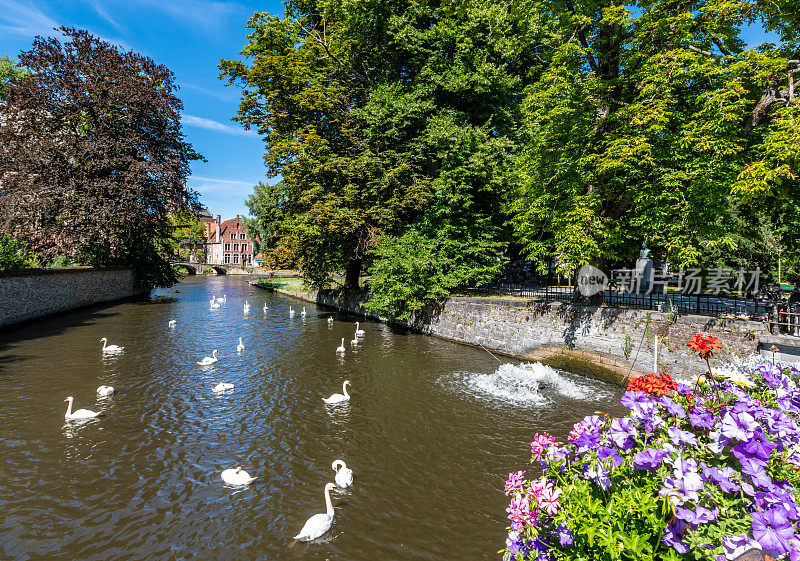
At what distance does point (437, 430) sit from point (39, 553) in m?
8.21

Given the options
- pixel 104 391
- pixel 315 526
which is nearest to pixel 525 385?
pixel 315 526

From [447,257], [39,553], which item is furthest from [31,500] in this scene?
[447,257]

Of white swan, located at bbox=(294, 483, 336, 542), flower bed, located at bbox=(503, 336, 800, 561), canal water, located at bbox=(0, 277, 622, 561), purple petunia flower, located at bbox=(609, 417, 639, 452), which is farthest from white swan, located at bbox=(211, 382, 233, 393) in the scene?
purple petunia flower, located at bbox=(609, 417, 639, 452)

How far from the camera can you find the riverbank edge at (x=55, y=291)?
22109 millimetres

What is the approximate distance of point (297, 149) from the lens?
81.9 ft

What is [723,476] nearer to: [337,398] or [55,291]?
[337,398]

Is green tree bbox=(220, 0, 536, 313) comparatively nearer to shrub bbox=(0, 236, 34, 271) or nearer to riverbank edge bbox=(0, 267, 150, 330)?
riverbank edge bbox=(0, 267, 150, 330)

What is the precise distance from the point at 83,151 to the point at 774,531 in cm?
3983

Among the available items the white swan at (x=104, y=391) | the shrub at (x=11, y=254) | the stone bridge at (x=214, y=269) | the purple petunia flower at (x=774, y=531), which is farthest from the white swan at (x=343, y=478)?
the stone bridge at (x=214, y=269)

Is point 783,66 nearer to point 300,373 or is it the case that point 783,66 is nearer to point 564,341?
point 564,341

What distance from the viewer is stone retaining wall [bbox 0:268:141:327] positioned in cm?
2206

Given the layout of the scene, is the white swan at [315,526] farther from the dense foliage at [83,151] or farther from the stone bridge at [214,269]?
the stone bridge at [214,269]

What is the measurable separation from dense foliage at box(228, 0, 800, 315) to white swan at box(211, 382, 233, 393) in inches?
422

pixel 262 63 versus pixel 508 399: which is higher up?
pixel 262 63
